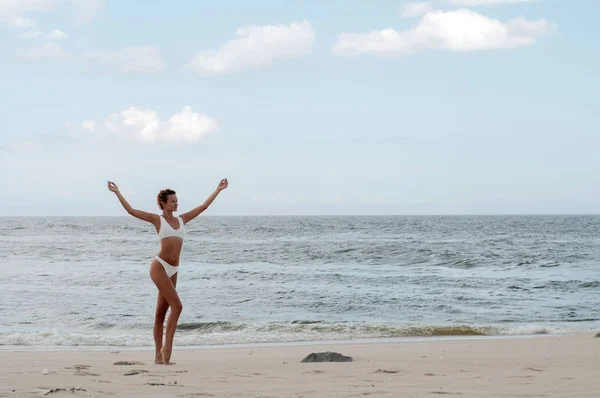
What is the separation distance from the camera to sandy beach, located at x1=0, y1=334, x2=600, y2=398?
5.70 m

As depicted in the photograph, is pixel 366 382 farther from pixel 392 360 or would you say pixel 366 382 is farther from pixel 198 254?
pixel 198 254

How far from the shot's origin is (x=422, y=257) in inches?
1272

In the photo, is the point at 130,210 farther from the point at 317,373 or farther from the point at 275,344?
the point at 275,344

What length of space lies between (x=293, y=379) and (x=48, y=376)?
2247 mm

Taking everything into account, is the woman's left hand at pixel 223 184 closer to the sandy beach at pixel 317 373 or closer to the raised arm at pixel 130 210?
the raised arm at pixel 130 210

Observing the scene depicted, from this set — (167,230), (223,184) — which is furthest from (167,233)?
(223,184)

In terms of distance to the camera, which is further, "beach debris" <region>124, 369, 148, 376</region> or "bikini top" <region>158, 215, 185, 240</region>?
"bikini top" <region>158, 215, 185, 240</region>

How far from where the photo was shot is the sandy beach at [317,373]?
5699mm

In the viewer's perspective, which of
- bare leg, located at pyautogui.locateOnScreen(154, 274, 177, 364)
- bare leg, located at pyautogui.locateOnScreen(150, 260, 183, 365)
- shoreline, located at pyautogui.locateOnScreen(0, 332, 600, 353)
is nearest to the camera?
bare leg, located at pyautogui.locateOnScreen(150, 260, 183, 365)

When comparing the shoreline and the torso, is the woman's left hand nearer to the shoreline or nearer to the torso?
the torso

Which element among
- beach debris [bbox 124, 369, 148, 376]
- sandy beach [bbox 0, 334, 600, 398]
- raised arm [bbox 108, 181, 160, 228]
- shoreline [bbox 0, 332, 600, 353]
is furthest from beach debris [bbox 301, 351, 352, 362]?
shoreline [bbox 0, 332, 600, 353]

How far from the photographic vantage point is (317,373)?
22.9ft

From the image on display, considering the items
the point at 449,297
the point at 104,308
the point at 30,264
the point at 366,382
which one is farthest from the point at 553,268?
the point at 366,382

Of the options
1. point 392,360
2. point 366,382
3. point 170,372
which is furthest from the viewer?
point 392,360
